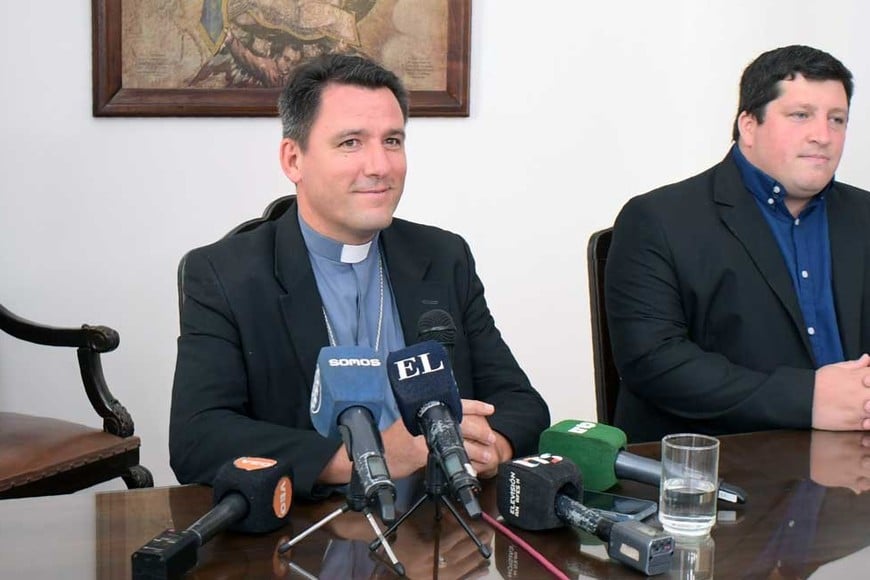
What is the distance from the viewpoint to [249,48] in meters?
3.99

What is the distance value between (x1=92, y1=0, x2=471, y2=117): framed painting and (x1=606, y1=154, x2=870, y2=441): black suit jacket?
1329 mm

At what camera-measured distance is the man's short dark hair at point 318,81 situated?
2.54m

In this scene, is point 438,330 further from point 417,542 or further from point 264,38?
point 264,38

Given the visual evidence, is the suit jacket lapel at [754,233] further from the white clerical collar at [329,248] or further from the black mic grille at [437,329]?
the black mic grille at [437,329]

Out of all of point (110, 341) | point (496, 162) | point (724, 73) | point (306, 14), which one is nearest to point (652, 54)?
point (724, 73)

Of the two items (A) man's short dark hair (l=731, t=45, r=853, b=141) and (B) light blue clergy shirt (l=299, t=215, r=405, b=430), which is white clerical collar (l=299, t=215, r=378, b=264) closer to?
(B) light blue clergy shirt (l=299, t=215, r=405, b=430)

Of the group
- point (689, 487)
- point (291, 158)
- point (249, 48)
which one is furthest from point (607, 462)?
point (249, 48)

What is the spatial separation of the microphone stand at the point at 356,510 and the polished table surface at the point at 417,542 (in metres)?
0.01

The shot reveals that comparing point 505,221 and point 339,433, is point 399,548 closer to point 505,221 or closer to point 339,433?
point 339,433

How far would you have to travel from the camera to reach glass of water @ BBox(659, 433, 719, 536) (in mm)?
1818

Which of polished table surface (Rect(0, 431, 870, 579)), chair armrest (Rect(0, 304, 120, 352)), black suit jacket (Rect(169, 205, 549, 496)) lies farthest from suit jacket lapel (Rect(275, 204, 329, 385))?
chair armrest (Rect(0, 304, 120, 352))

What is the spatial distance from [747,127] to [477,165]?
4.59 feet

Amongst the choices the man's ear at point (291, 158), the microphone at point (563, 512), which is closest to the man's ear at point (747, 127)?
the man's ear at point (291, 158)

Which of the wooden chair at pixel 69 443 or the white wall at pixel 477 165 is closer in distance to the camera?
the wooden chair at pixel 69 443
